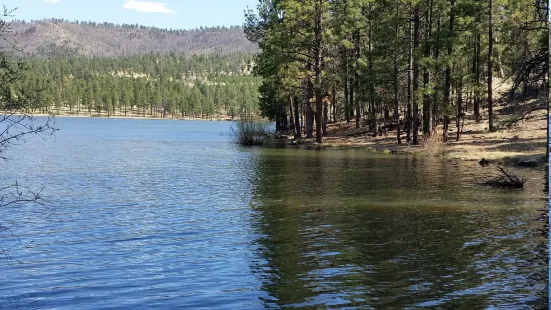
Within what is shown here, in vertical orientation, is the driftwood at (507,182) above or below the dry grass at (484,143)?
below

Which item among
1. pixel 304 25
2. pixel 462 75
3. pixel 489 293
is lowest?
pixel 489 293

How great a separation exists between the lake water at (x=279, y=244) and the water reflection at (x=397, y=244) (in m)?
0.04

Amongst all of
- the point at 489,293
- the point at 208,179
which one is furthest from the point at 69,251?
the point at 208,179

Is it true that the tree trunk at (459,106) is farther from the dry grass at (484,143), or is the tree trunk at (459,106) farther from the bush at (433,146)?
the bush at (433,146)

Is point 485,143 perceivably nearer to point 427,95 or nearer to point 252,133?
point 427,95

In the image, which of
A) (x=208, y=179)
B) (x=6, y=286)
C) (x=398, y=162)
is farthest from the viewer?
(x=398, y=162)

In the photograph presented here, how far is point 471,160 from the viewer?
35.1m

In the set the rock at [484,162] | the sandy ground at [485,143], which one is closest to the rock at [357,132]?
the sandy ground at [485,143]

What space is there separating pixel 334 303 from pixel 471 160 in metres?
27.6

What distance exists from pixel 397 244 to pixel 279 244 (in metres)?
2.95

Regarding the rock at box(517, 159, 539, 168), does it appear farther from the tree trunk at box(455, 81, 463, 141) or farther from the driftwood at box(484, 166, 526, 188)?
the tree trunk at box(455, 81, 463, 141)

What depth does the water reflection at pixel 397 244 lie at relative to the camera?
1038 centimetres

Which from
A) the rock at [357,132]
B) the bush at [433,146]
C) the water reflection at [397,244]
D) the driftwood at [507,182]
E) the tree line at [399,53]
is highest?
the tree line at [399,53]

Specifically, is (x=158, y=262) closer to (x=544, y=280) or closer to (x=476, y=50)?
→ (x=544, y=280)
